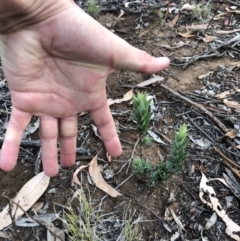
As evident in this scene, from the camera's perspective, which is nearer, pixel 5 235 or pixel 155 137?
pixel 5 235

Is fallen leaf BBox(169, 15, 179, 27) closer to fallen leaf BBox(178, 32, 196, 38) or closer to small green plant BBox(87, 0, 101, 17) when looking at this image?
fallen leaf BBox(178, 32, 196, 38)

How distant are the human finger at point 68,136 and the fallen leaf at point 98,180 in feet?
0.64

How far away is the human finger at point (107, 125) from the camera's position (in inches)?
74.4

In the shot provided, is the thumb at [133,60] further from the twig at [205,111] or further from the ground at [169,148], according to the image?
the twig at [205,111]

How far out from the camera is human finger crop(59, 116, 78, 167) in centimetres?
190

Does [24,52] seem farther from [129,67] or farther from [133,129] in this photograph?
[133,129]

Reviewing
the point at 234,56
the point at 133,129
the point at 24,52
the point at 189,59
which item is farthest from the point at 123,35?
the point at 24,52

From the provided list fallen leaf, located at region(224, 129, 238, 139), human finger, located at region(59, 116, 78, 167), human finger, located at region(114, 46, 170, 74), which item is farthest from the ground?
human finger, located at region(114, 46, 170, 74)

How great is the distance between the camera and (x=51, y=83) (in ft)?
6.22

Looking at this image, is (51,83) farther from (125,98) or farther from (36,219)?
(125,98)

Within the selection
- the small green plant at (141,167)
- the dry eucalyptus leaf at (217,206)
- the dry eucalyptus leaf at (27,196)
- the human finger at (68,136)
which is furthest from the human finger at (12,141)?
the dry eucalyptus leaf at (217,206)

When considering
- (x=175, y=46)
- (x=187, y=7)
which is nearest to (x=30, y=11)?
(x=175, y=46)

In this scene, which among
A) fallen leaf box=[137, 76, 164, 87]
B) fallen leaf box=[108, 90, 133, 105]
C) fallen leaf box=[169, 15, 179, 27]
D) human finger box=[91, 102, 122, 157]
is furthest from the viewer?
fallen leaf box=[169, 15, 179, 27]

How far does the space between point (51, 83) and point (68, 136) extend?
228mm
